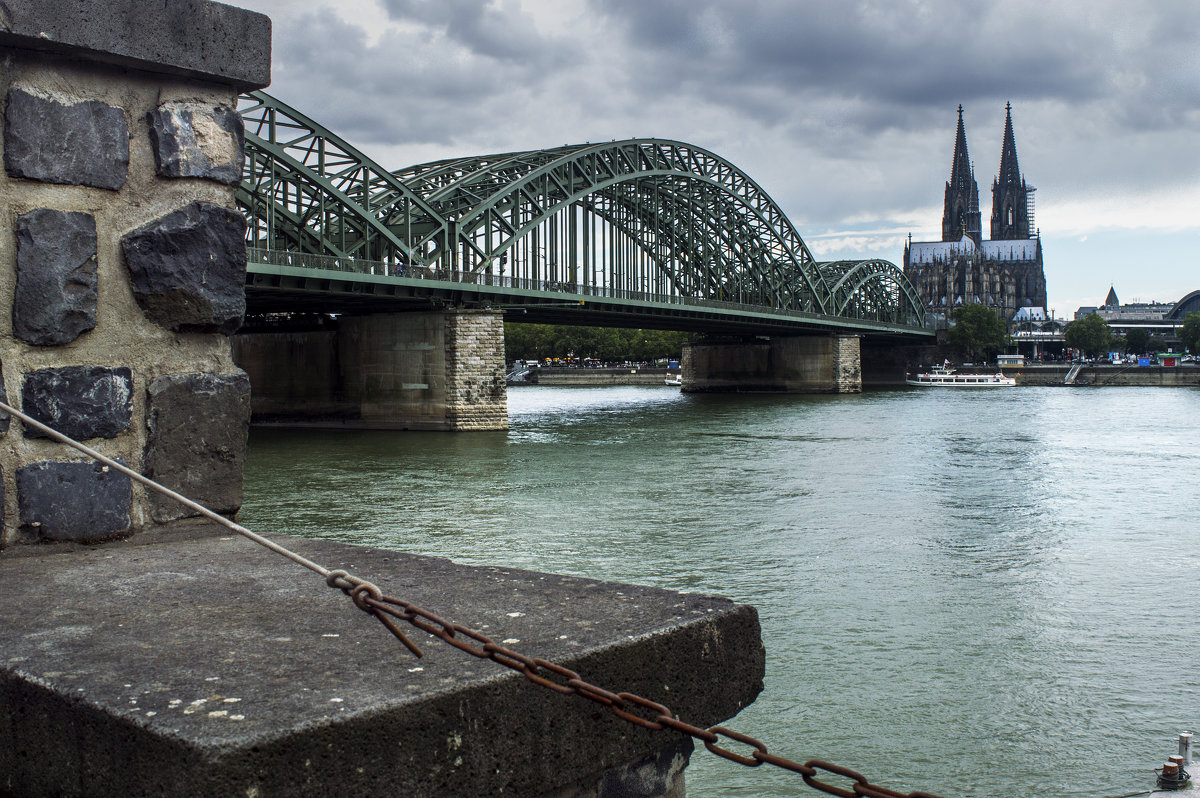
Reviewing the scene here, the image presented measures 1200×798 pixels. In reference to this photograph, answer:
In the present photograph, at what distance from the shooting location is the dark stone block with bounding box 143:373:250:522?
3.46m

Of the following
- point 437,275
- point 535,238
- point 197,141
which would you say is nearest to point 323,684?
point 197,141

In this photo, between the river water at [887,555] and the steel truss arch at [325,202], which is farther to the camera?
the steel truss arch at [325,202]

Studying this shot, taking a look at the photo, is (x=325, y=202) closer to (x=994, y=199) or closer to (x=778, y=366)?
(x=778, y=366)

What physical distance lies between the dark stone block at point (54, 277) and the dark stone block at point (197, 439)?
32 centimetres

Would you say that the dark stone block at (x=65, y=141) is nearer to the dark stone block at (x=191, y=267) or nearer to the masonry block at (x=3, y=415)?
the dark stone block at (x=191, y=267)

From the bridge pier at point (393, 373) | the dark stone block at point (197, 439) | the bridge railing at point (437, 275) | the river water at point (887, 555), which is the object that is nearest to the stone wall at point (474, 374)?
the bridge pier at point (393, 373)

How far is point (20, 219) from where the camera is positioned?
3.18m

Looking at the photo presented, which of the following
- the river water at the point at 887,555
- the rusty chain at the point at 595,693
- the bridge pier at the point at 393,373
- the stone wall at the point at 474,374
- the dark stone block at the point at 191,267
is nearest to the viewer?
the rusty chain at the point at 595,693

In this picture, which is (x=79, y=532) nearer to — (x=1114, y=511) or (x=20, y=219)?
(x=20, y=219)

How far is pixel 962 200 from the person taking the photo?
584ft

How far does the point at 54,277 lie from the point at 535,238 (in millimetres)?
53131

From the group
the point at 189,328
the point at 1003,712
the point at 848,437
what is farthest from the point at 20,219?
the point at 848,437

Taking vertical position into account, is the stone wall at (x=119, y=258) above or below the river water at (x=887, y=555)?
above

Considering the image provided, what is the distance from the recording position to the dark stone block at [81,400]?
10.4 ft
